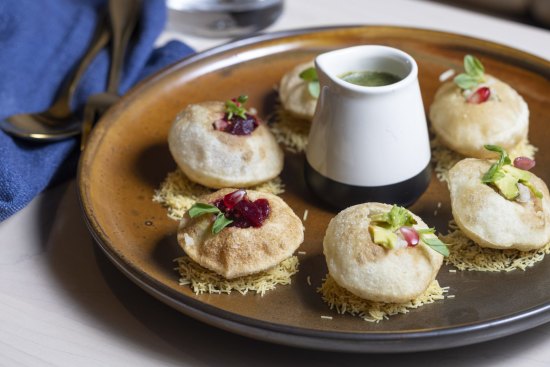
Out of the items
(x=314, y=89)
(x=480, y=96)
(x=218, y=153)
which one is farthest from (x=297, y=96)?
(x=480, y=96)

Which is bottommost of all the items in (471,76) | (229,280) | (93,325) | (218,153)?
(93,325)

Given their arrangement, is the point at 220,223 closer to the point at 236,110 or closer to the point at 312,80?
the point at 236,110

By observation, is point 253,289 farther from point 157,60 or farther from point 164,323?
point 157,60

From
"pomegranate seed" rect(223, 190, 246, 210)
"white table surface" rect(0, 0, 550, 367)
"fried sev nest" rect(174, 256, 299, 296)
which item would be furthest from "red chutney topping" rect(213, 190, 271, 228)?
"white table surface" rect(0, 0, 550, 367)

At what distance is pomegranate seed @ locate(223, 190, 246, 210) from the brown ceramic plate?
19cm

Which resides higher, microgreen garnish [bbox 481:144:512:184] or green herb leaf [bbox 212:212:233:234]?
microgreen garnish [bbox 481:144:512:184]

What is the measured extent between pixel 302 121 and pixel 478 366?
93 cm

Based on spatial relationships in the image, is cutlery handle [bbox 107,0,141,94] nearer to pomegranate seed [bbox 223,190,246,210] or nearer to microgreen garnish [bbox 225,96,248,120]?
microgreen garnish [bbox 225,96,248,120]

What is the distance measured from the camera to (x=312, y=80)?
2.25 meters

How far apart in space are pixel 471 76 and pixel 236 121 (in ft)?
2.08

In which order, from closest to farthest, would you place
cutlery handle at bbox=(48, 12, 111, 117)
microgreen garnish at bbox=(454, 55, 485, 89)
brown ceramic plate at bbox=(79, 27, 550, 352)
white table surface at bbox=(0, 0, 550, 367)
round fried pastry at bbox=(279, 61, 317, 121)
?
1. brown ceramic plate at bbox=(79, 27, 550, 352)
2. white table surface at bbox=(0, 0, 550, 367)
3. microgreen garnish at bbox=(454, 55, 485, 89)
4. round fried pastry at bbox=(279, 61, 317, 121)
5. cutlery handle at bbox=(48, 12, 111, 117)

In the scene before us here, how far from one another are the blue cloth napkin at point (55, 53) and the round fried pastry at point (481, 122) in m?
0.98

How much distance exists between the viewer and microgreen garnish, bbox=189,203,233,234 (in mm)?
1723

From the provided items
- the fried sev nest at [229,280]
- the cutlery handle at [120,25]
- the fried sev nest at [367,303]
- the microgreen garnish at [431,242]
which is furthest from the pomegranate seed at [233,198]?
the cutlery handle at [120,25]
